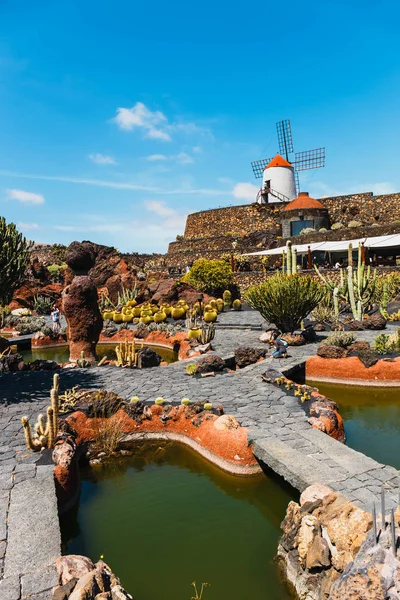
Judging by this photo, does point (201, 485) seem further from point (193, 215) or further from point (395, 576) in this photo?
point (193, 215)

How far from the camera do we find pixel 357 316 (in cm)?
1525

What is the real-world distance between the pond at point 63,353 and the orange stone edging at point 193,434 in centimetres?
671

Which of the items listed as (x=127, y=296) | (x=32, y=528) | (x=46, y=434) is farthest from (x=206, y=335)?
(x=127, y=296)

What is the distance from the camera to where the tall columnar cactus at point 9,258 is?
421 inches

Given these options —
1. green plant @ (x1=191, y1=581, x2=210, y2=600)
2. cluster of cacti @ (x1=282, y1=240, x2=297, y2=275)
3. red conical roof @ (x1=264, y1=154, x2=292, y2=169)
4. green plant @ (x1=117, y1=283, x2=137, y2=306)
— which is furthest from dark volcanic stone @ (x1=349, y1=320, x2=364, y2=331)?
red conical roof @ (x1=264, y1=154, x2=292, y2=169)

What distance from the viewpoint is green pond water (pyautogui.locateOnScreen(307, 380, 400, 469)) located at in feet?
22.4

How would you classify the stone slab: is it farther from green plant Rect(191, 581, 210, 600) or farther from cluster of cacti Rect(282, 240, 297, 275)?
cluster of cacti Rect(282, 240, 297, 275)

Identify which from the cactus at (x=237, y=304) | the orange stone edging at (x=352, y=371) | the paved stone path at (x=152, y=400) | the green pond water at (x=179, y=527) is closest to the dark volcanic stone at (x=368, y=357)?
the orange stone edging at (x=352, y=371)

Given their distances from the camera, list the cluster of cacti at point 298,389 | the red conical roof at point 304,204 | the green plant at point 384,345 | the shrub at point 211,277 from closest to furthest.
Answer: the cluster of cacti at point 298,389, the green plant at point 384,345, the shrub at point 211,277, the red conical roof at point 304,204

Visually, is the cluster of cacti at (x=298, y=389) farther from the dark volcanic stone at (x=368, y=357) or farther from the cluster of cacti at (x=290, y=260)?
the cluster of cacti at (x=290, y=260)

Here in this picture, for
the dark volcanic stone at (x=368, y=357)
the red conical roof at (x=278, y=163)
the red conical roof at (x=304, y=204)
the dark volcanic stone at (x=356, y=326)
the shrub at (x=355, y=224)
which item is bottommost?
the dark volcanic stone at (x=368, y=357)

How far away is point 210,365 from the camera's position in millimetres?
10156

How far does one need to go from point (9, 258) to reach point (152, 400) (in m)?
5.36

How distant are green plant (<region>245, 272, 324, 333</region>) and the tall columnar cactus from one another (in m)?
6.84
